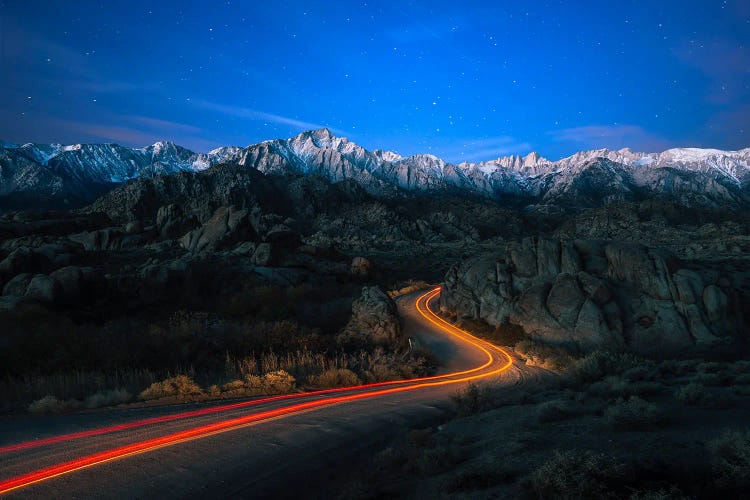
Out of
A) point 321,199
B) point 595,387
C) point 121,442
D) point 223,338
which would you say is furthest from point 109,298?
point 321,199

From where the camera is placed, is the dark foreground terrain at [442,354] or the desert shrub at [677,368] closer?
the dark foreground terrain at [442,354]

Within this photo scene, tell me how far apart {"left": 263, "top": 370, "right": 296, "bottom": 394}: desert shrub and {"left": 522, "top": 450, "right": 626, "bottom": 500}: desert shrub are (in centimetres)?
958

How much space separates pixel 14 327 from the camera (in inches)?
643

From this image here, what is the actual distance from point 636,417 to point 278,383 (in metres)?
9.86

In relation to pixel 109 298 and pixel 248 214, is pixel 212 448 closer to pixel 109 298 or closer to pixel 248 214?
pixel 109 298

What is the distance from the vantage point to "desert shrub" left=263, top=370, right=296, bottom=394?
1320 centimetres

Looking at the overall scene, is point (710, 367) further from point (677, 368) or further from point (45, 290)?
point (45, 290)

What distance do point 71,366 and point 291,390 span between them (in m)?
7.13

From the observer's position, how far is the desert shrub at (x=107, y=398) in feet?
34.3

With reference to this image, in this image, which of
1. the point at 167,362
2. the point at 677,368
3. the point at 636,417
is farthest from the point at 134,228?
the point at 636,417

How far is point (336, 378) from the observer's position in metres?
15.1

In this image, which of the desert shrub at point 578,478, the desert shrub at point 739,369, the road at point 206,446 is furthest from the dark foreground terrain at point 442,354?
the road at point 206,446

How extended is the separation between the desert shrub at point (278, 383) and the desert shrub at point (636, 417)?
923cm

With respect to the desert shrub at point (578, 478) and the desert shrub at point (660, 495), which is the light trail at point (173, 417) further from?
the desert shrub at point (660, 495)
